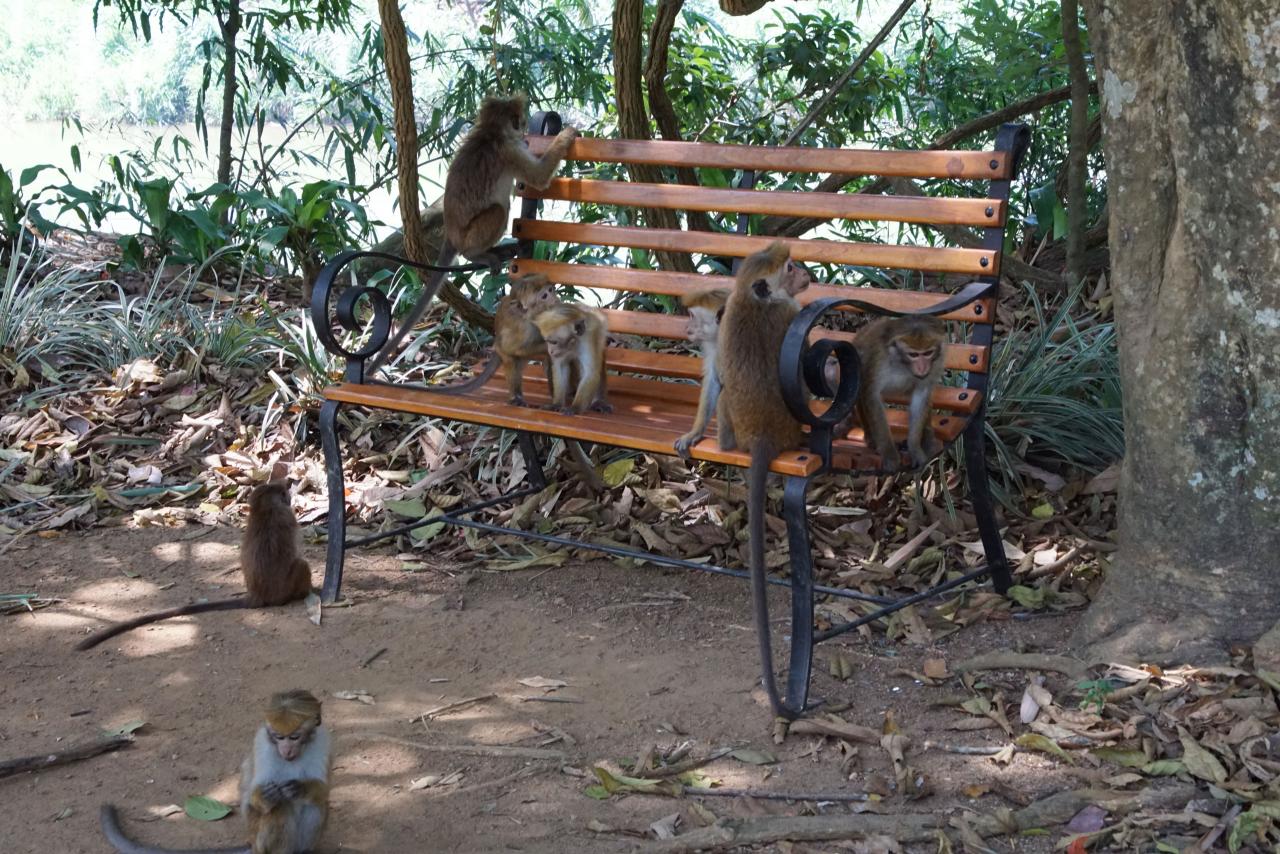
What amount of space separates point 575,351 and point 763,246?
2.60ft

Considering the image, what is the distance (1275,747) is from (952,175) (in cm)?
210

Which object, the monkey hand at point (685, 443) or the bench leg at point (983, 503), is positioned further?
the bench leg at point (983, 503)

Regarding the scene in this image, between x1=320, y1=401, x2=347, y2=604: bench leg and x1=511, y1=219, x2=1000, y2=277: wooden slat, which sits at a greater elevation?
x1=511, y1=219, x2=1000, y2=277: wooden slat

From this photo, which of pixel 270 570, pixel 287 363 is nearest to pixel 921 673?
pixel 270 570

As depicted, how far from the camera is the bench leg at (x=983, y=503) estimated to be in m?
4.82

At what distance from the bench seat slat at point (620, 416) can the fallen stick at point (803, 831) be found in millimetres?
1094

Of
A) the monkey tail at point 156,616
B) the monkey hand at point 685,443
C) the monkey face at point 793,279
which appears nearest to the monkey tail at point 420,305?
the monkey tail at point 156,616

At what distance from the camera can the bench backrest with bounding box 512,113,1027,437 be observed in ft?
15.2

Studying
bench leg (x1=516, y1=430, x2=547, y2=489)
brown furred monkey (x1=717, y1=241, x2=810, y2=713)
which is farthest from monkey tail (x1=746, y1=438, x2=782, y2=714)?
bench leg (x1=516, y1=430, x2=547, y2=489)

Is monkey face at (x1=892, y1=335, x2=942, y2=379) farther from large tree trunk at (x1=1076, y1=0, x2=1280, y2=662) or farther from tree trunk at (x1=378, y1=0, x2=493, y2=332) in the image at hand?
tree trunk at (x1=378, y1=0, x2=493, y2=332)

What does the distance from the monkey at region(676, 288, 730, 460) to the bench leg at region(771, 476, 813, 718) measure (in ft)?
1.77

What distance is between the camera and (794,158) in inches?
197

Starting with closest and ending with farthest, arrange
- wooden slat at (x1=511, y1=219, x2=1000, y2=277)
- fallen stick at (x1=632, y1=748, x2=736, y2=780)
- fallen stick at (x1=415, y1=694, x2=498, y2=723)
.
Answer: fallen stick at (x1=632, y1=748, x2=736, y2=780)
fallen stick at (x1=415, y1=694, x2=498, y2=723)
wooden slat at (x1=511, y1=219, x2=1000, y2=277)

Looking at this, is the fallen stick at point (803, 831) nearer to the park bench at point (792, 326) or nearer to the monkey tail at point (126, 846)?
the park bench at point (792, 326)
